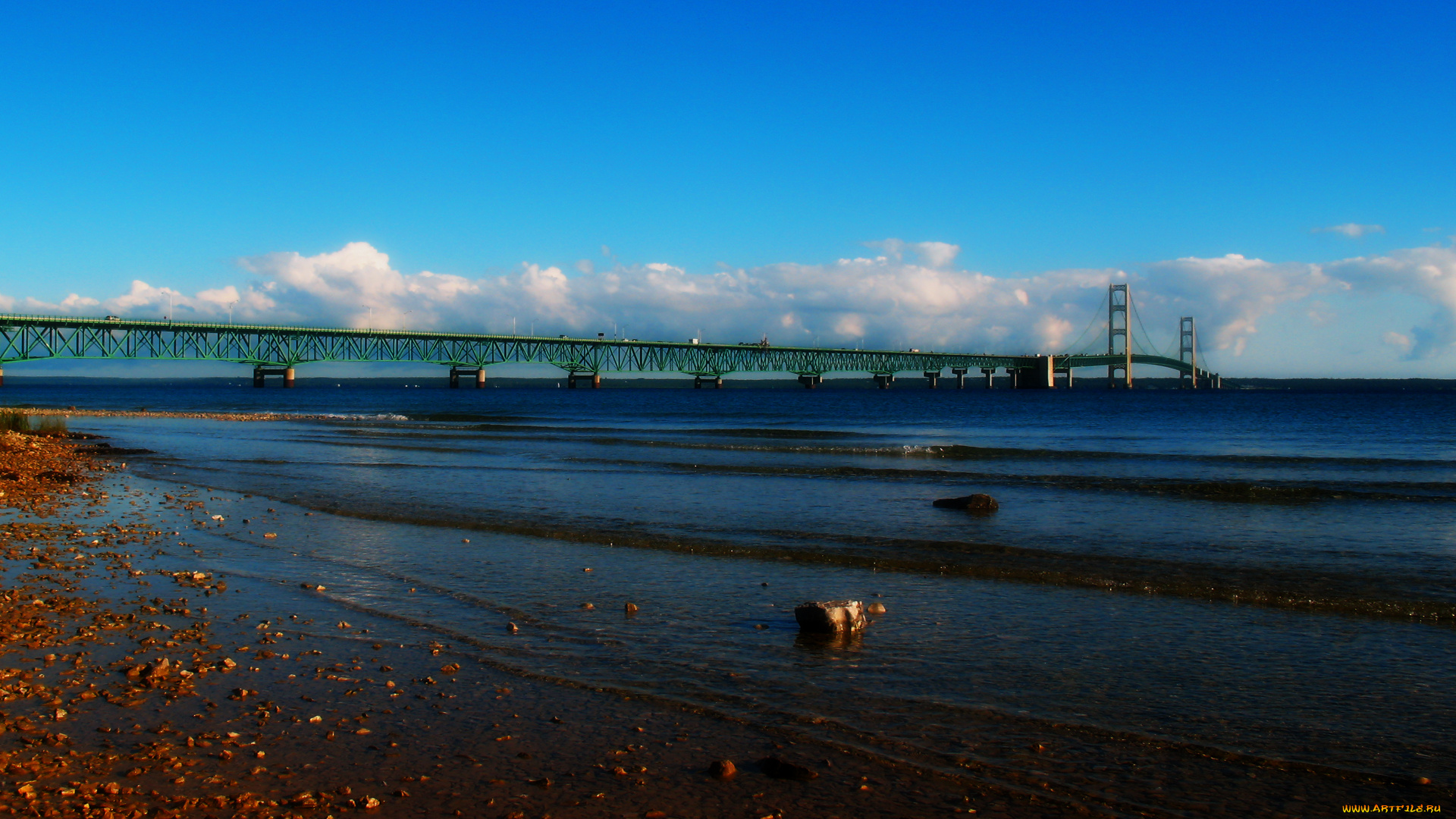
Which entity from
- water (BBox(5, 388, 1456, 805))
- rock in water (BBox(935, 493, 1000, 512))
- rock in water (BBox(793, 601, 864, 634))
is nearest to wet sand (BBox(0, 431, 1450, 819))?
water (BBox(5, 388, 1456, 805))

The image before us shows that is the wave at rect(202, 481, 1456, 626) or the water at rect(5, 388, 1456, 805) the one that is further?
the wave at rect(202, 481, 1456, 626)

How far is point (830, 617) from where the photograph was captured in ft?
30.6

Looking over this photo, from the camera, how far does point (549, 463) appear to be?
31484 millimetres

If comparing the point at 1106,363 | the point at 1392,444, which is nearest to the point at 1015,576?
the point at 1392,444

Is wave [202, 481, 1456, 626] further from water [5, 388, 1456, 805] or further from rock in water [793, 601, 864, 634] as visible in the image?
rock in water [793, 601, 864, 634]

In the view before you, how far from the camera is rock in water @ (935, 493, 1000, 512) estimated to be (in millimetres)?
19484

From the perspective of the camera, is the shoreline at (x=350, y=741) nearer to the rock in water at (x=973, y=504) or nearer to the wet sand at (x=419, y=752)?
the wet sand at (x=419, y=752)

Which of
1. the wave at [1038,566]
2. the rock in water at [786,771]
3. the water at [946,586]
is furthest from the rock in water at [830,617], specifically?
the wave at [1038,566]

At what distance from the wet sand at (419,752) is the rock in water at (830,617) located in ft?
8.23

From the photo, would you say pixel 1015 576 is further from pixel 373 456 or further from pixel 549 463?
pixel 373 456

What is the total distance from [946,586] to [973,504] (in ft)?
25.9

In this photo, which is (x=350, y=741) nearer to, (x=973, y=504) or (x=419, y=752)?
(x=419, y=752)

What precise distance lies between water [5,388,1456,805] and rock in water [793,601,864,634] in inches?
9.6

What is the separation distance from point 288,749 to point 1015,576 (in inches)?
381
